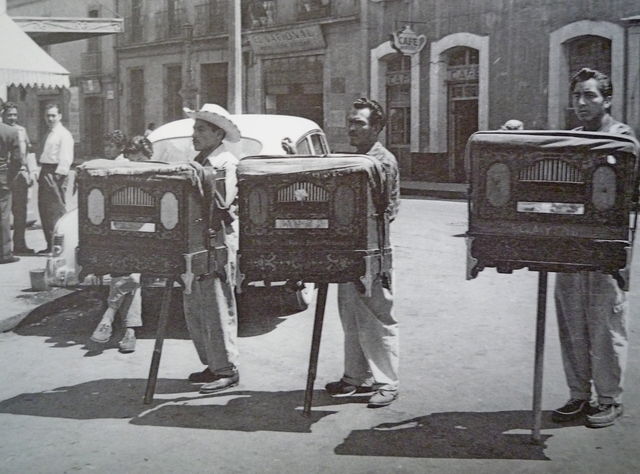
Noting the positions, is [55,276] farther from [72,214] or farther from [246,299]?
[246,299]

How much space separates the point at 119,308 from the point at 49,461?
2.96 meters

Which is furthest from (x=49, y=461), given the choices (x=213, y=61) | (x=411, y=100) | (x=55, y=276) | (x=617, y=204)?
(x=213, y=61)

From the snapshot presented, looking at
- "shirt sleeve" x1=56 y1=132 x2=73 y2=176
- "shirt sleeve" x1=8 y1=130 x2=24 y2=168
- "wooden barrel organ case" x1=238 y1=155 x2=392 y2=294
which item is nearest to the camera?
"wooden barrel organ case" x1=238 y1=155 x2=392 y2=294

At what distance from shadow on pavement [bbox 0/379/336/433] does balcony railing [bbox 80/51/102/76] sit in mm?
36660

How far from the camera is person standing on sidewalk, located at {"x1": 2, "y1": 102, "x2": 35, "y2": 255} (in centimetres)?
1164

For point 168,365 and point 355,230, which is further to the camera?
point 168,365

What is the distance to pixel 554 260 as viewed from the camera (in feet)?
14.6

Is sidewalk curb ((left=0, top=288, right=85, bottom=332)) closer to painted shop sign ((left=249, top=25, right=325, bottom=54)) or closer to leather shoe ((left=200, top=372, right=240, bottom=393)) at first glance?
leather shoe ((left=200, top=372, right=240, bottom=393))

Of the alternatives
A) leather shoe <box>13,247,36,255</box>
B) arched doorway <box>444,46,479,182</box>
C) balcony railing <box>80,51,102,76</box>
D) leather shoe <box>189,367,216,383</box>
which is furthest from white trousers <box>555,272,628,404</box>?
balcony railing <box>80,51,102,76</box>

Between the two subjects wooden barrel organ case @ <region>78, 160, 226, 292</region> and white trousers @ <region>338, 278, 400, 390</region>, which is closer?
wooden barrel organ case @ <region>78, 160, 226, 292</region>

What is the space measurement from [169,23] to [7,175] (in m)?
25.5

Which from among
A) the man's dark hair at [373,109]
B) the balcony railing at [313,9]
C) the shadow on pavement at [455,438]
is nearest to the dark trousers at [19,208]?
the man's dark hair at [373,109]

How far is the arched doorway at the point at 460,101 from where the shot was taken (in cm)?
2405

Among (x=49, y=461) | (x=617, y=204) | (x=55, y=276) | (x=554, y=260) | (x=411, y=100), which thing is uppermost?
(x=411, y=100)
